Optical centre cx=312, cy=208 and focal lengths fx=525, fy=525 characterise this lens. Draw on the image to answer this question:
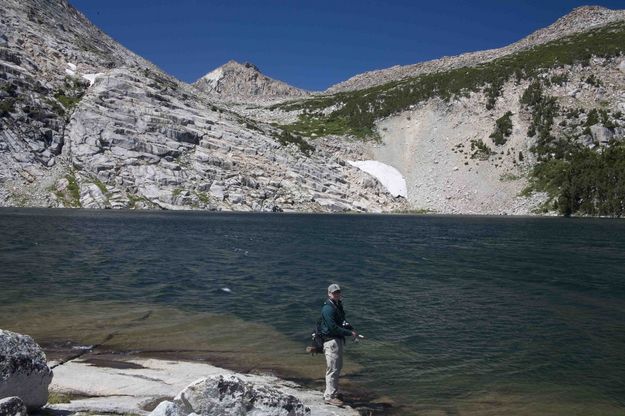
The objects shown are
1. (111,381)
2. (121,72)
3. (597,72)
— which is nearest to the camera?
(111,381)

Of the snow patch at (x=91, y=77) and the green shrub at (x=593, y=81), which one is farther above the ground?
the green shrub at (x=593, y=81)

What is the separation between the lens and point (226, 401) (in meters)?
10.1

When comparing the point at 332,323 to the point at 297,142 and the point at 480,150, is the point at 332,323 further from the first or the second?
the point at 480,150

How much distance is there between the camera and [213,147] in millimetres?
146500

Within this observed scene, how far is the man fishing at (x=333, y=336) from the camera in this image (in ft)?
50.4

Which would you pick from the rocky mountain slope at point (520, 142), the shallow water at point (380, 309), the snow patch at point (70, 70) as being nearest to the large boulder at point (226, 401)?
the shallow water at point (380, 309)

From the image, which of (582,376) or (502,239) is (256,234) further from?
(582,376)

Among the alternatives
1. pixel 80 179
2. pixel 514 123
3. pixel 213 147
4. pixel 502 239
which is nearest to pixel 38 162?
pixel 80 179

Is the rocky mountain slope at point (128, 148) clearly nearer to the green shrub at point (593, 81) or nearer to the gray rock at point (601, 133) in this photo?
the gray rock at point (601, 133)

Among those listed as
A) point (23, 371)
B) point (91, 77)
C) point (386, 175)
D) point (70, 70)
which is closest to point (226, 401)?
point (23, 371)

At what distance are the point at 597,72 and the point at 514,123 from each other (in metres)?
41.8

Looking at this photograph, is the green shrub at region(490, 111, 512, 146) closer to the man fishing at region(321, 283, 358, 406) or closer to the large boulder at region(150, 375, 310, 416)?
the man fishing at region(321, 283, 358, 406)

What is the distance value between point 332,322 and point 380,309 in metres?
14.5

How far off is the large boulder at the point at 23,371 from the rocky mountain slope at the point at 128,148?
119 metres
